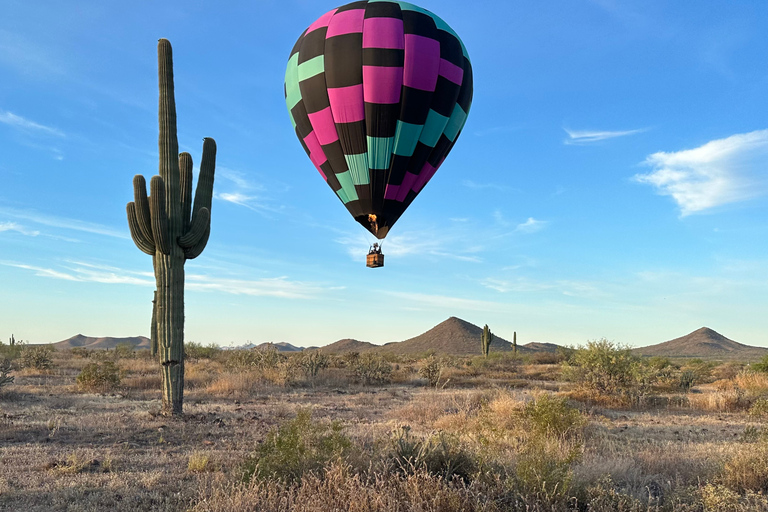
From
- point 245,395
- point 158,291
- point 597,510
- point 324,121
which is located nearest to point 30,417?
point 158,291

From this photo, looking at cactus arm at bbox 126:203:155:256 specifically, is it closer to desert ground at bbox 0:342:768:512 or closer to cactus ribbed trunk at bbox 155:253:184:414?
cactus ribbed trunk at bbox 155:253:184:414

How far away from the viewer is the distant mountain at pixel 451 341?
272ft

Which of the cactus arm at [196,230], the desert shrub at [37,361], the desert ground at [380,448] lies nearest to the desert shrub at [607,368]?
the desert ground at [380,448]

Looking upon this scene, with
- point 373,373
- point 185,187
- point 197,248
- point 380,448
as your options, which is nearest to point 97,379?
point 197,248

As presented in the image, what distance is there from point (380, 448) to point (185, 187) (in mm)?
9514

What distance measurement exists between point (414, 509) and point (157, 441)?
6848 millimetres

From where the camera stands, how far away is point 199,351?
109 feet

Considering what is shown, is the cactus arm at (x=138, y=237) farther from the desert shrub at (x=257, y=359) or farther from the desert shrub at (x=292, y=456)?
the desert shrub at (x=257, y=359)

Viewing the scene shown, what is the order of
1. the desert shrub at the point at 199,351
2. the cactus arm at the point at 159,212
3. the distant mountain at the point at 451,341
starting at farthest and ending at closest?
A: the distant mountain at the point at 451,341
the desert shrub at the point at 199,351
the cactus arm at the point at 159,212

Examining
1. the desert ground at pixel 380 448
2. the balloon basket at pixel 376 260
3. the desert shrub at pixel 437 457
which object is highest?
the balloon basket at pixel 376 260

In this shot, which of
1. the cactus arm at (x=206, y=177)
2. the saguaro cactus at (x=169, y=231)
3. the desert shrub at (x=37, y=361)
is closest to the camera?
the saguaro cactus at (x=169, y=231)

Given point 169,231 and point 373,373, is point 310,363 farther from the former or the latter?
point 169,231

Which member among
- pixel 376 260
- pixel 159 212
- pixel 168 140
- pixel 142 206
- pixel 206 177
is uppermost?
pixel 168 140

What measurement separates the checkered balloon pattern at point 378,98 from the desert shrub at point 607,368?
7.86m
